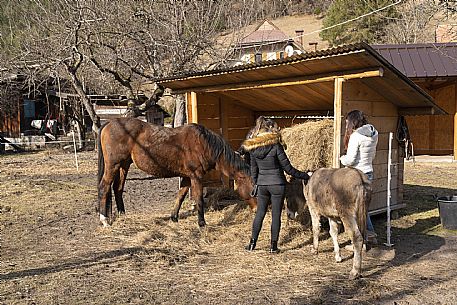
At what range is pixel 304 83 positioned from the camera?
668cm

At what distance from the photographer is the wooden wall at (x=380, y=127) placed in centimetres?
644

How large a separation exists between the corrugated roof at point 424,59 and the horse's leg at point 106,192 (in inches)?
425

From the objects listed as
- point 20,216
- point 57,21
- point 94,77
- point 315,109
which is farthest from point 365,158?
point 94,77

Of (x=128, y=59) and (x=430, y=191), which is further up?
(x=128, y=59)

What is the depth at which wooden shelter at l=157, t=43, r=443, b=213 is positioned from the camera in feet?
19.2

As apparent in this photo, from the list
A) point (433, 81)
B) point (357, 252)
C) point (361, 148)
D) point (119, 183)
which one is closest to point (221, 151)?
point (119, 183)

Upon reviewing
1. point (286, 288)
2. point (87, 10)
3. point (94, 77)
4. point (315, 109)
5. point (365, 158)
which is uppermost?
point (87, 10)

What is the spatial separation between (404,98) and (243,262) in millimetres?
3632

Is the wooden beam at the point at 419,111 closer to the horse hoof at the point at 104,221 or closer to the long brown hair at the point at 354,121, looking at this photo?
the long brown hair at the point at 354,121

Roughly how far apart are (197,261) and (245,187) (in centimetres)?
170

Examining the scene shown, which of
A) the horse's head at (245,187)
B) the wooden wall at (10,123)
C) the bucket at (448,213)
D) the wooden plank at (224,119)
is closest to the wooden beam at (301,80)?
the wooden plank at (224,119)

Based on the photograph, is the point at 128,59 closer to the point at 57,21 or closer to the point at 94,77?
the point at 57,21

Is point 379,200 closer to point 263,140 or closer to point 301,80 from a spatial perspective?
point 301,80

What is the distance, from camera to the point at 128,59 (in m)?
12.8
